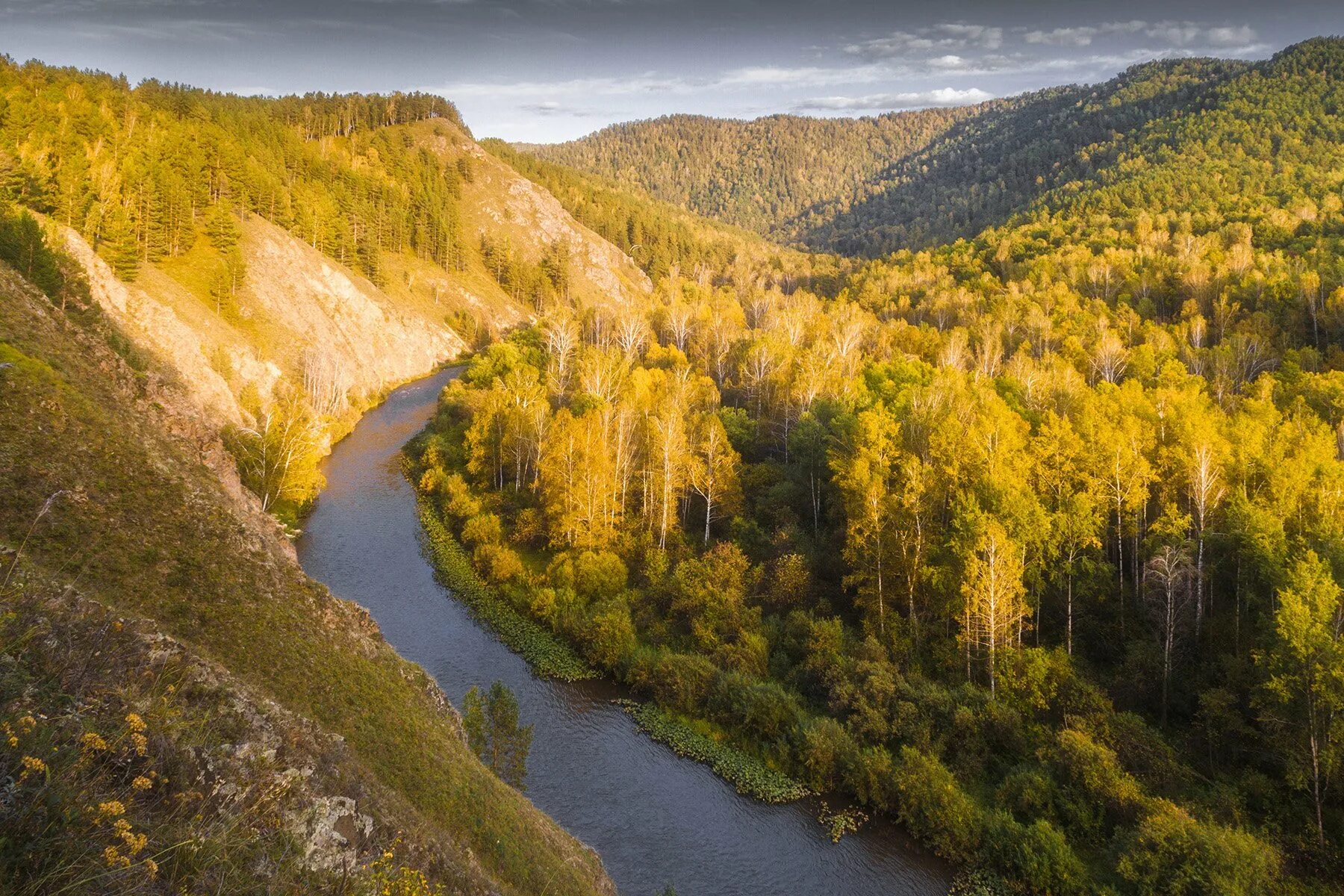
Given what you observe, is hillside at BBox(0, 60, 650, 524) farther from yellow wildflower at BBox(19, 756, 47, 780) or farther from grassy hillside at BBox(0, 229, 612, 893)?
yellow wildflower at BBox(19, 756, 47, 780)

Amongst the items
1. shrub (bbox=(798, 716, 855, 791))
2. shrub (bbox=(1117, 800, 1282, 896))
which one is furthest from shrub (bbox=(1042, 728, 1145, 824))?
shrub (bbox=(798, 716, 855, 791))

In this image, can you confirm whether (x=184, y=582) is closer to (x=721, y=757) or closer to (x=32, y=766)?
(x=32, y=766)

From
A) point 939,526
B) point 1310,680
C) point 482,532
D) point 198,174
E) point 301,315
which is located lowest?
point 482,532

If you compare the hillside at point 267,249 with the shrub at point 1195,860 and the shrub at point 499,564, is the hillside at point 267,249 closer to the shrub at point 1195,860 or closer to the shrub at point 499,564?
the shrub at point 499,564

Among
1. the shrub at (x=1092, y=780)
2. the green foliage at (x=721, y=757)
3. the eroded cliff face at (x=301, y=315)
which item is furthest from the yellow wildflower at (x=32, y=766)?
the eroded cliff face at (x=301, y=315)

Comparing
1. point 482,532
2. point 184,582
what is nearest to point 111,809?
point 184,582

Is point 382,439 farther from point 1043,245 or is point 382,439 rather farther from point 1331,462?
point 1043,245

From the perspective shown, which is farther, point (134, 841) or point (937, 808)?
point (937, 808)

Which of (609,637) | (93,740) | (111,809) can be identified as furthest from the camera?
(609,637)
